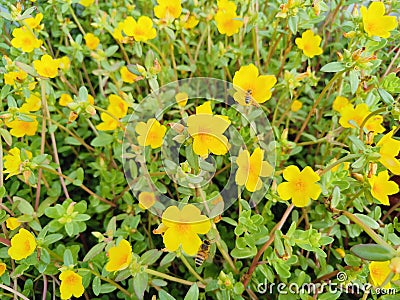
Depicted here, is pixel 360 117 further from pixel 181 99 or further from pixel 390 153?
pixel 181 99

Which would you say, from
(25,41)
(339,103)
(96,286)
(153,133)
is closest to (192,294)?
(96,286)

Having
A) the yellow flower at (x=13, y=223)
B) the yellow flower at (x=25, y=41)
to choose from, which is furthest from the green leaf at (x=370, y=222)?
the yellow flower at (x=25, y=41)

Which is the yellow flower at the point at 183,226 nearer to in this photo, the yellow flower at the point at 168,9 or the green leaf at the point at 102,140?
the green leaf at the point at 102,140


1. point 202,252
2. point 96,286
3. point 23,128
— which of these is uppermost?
point 23,128

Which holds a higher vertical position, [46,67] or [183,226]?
[46,67]

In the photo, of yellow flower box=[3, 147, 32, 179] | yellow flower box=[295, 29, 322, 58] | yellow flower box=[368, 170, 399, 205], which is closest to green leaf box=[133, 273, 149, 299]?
yellow flower box=[3, 147, 32, 179]

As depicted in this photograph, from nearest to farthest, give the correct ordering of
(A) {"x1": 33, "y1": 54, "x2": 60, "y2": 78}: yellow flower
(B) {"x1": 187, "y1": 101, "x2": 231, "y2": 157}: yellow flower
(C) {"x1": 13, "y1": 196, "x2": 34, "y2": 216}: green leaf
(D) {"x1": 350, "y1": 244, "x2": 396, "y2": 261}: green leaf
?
(D) {"x1": 350, "y1": 244, "x2": 396, "y2": 261}: green leaf < (B) {"x1": 187, "y1": 101, "x2": 231, "y2": 157}: yellow flower < (C) {"x1": 13, "y1": 196, "x2": 34, "y2": 216}: green leaf < (A) {"x1": 33, "y1": 54, "x2": 60, "y2": 78}: yellow flower

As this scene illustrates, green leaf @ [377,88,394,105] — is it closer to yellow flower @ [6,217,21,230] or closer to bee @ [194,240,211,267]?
bee @ [194,240,211,267]

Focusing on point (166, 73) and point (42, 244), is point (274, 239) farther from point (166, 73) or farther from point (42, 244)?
point (166, 73)
